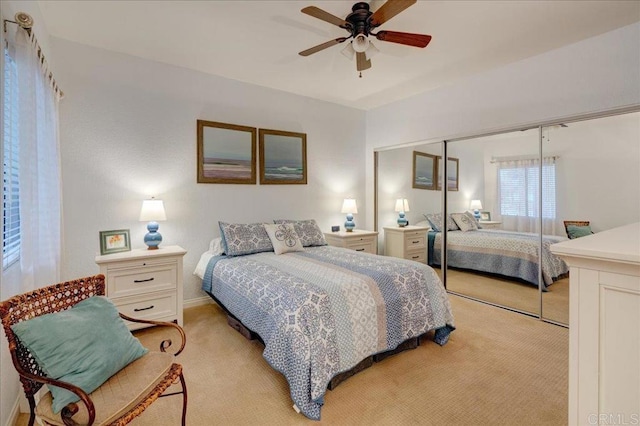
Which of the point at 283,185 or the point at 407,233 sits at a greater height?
the point at 283,185

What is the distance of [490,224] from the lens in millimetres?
3746

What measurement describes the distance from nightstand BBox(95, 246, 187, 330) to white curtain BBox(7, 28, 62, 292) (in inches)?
17.7

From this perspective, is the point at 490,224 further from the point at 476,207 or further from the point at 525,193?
the point at 525,193

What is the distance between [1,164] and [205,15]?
1.79m

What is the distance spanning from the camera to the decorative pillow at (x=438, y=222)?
4.07 meters

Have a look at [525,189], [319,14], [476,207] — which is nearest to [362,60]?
[319,14]

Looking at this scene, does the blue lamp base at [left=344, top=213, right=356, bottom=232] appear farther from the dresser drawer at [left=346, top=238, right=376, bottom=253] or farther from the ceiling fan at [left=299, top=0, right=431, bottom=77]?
the ceiling fan at [left=299, top=0, right=431, bottom=77]

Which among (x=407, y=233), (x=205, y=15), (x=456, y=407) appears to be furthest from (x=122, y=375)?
(x=407, y=233)

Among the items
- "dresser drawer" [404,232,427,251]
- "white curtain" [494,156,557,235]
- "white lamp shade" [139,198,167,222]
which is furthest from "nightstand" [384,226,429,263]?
"white lamp shade" [139,198,167,222]

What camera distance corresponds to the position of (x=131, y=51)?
10.2 ft

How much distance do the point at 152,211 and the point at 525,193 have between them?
13.0ft

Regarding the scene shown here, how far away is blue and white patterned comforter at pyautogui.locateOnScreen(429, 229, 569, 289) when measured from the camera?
3.21 m

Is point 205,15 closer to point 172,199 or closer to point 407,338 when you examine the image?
point 172,199

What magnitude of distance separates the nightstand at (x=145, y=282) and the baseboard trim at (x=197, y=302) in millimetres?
569
